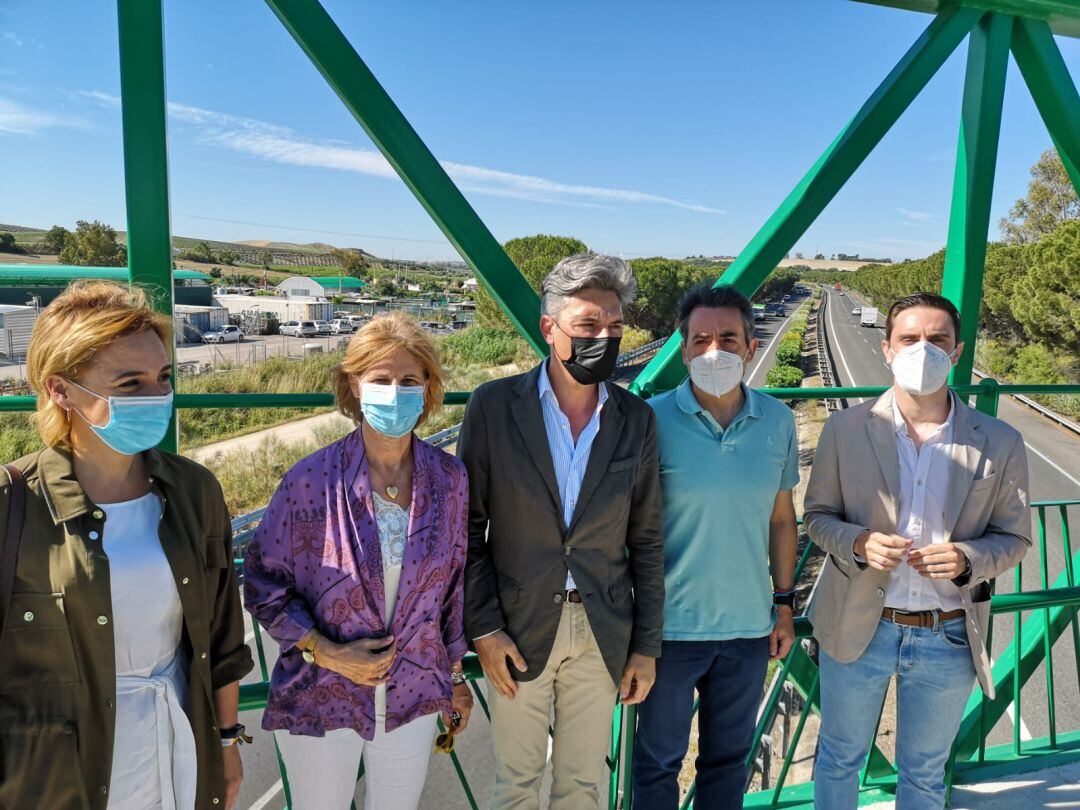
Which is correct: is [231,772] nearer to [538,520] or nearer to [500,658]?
[500,658]

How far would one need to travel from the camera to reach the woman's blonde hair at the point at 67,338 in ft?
4.65

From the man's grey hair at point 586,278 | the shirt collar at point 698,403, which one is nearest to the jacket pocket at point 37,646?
the man's grey hair at point 586,278

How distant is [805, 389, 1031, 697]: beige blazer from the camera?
6.70ft

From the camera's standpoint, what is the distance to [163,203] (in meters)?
1.91

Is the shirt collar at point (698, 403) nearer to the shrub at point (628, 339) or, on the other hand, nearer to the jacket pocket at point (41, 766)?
the shrub at point (628, 339)

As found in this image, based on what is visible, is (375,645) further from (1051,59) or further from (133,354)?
(1051,59)

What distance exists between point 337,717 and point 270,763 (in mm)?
10511

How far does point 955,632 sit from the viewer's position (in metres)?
2.07

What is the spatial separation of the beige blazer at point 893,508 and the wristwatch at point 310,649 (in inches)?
57.7

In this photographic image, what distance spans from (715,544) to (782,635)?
423mm

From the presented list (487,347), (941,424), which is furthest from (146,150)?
(487,347)

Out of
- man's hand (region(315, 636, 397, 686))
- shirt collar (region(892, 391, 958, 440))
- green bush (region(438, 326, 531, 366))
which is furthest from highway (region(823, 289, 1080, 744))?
green bush (region(438, 326, 531, 366))

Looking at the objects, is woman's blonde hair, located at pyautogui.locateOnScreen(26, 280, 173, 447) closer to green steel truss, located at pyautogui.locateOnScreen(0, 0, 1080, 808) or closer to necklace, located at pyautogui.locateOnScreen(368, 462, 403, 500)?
green steel truss, located at pyautogui.locateOnScreen(0, 0, 1080, 808)

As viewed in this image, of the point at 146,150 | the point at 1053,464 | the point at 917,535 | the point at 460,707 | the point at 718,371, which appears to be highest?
the point at 146,150
